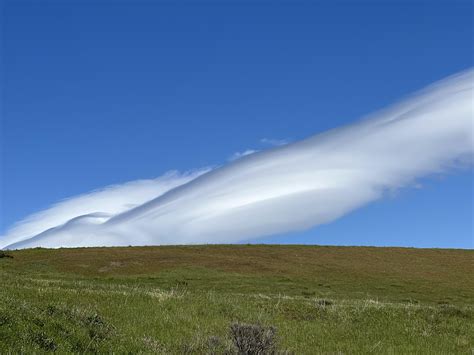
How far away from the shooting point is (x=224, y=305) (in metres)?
23.3

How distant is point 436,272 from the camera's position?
171 feet

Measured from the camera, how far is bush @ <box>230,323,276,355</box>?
14.6 meters

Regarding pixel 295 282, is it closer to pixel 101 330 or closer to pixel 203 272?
pixel 203 272

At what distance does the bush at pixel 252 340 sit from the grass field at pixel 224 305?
0.20m

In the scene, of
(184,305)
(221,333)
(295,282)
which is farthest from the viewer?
(295,282)

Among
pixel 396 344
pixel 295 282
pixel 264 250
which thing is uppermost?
pixel 264 250

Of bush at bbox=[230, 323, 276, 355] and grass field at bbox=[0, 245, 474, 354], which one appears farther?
grass field at bbox=[0, 245, 474, 354]

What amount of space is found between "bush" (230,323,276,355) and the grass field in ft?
0.65

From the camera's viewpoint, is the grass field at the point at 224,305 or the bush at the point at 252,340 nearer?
the bush at the point at 252,340

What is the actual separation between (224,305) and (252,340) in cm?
871

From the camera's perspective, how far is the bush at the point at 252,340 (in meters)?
14.6

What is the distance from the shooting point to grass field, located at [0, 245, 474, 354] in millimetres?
15336

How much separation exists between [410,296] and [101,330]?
29919 millimetres

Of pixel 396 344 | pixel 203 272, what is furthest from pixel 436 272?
pixel 396 344
